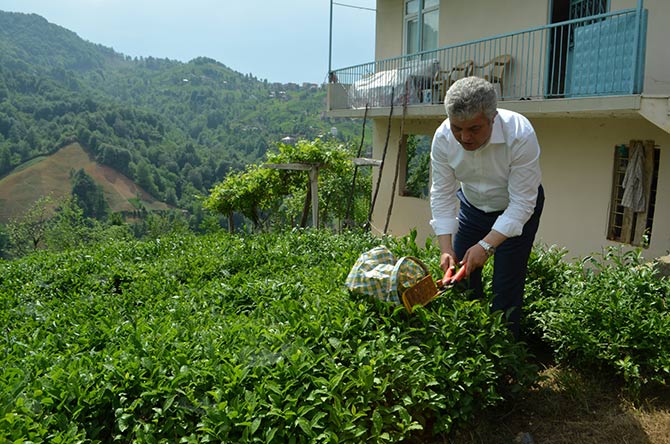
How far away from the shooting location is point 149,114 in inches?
3757

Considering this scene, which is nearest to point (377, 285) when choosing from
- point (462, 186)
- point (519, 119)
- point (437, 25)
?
point (462, 186)

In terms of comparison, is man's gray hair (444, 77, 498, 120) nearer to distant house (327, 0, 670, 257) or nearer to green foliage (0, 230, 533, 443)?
green foliage (0, 230, 533, 443)

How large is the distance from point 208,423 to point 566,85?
7.66 m

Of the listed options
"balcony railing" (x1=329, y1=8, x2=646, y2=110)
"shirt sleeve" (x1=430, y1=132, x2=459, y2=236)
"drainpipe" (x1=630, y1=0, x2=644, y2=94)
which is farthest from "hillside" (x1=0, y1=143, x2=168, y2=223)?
"shirt sleeve" (x1=430, y1=132, x2=459, y2=236)

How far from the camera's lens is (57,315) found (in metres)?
4.32

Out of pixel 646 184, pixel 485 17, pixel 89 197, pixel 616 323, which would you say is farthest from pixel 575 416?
pixel 89 197

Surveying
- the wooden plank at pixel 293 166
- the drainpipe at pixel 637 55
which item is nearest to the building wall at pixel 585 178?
the drainpipe at pixel 637 55

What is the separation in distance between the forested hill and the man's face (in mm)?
47753

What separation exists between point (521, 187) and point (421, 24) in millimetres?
11081

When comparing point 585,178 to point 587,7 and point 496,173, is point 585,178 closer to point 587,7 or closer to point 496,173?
point 587,7

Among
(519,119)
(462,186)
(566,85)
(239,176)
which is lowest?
(239,176)

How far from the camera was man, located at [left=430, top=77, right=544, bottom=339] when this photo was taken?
3156 mm

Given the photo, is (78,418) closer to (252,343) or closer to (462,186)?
(252,343)

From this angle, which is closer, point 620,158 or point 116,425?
point 116,425
